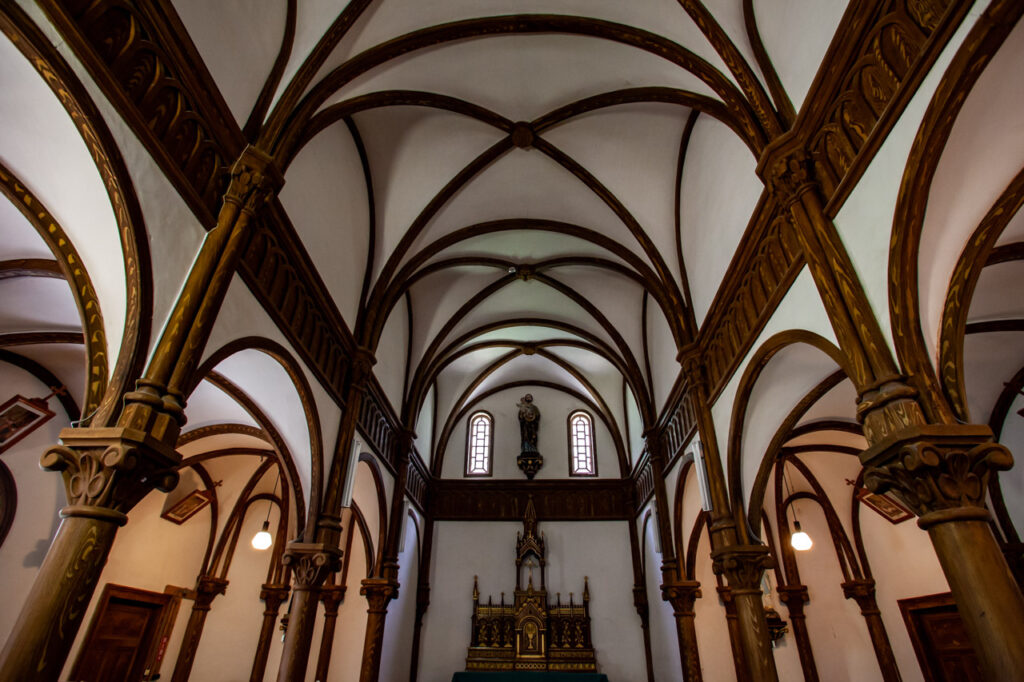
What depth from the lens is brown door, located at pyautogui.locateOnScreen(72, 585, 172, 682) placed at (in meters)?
10.9

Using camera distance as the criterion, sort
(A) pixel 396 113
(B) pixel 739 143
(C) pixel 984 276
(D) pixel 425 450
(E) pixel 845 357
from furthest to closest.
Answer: (D) pixel 425 450, (A) pixel 396 113, (B) pixel 739 143, (C) pixel 984 276, (E) pixel 845 357

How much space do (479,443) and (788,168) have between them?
13.3 meters

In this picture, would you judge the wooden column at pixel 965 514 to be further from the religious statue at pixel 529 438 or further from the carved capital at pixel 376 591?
the religious statue at pixel 529 438

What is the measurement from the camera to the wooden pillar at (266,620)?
13.1 meters

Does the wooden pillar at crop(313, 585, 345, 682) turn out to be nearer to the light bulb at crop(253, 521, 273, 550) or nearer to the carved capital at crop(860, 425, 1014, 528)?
the light bulb at crop(253, 521, 273, 550)

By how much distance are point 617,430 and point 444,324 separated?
21.1ft

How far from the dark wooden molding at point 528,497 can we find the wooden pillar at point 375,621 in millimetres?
4913

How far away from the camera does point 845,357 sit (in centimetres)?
448

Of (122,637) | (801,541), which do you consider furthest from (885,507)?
(122,637)

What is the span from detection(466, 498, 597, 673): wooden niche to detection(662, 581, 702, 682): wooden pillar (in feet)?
11.3

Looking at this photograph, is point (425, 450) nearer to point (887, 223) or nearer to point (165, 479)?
point (165, 479)

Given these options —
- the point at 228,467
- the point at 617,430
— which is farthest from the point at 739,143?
the point at 228,467

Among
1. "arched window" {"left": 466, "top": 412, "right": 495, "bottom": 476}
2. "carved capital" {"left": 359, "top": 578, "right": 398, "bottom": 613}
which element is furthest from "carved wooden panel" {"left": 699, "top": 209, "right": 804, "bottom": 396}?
"arched window" {"left": 466, "top": 412, "right": 495, "bottom": 476}

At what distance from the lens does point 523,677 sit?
12.6 m
